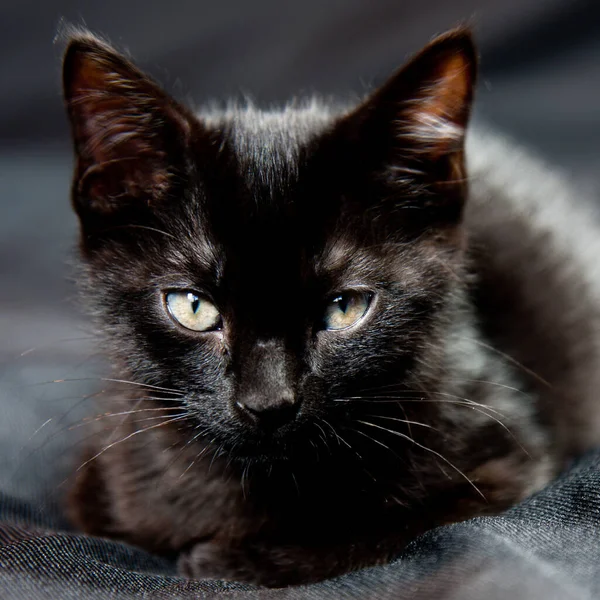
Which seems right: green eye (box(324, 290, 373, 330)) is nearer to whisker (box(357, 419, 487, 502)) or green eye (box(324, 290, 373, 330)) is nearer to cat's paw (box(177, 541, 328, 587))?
whisker (box(357, 419, 487, 502))

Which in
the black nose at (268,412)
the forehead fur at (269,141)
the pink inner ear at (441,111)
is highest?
the pink inner ear at (441,111)

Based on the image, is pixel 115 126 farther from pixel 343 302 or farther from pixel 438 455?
pixel 438 455

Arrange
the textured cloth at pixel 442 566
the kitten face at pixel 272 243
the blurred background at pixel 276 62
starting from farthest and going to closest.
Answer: the blurred background at pixel 276 62 → the kitten face at pixel 272 243 → the textured cloth at pixel 442 566

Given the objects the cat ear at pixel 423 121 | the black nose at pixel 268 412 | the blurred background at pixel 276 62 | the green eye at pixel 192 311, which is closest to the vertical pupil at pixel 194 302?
the green eye at pixel 192 311

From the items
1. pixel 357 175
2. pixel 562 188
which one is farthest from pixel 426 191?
pixel 562 188

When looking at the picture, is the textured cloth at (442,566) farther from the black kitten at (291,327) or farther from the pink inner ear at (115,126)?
the pink inner ear at (115,126)

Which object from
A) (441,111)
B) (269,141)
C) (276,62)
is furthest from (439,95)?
(276,62)

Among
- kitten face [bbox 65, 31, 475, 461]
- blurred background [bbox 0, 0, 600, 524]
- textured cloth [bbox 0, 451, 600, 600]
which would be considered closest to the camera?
textured cloth [bbox 0, 451, 600, 600]

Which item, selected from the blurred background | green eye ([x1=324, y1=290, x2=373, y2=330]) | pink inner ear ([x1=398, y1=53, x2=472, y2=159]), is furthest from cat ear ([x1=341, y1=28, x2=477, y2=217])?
the blurred background
